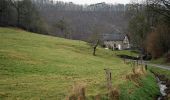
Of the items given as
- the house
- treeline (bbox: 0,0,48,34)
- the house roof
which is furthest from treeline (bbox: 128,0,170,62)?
treeline (bbox: 0,0,48,34)

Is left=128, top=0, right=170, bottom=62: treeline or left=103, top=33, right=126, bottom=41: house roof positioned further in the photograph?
left=103, top=33, right=126, bottom=41: house roof

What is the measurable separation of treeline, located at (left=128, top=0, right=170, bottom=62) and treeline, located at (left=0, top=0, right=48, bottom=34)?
1236 inches

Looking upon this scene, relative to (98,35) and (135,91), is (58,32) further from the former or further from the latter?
(135,91)

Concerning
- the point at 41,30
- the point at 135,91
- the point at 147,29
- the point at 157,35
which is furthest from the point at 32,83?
the point at 41,30

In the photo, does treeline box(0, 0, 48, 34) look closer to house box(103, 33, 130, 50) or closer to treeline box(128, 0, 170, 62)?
treeline box(128, 0, 170, 62)

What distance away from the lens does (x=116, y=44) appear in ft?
483

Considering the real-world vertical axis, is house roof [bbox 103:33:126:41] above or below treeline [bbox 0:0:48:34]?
below

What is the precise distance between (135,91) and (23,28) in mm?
80358

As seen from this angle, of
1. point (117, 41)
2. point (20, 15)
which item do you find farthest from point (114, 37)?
point (20, 15)

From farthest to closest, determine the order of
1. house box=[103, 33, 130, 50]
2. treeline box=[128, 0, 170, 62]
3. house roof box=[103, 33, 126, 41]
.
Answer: house roof box=[103, 33, 126, 41], house box=[103, 33, 130, 50], treeline box=[128, 0, 170, 62]

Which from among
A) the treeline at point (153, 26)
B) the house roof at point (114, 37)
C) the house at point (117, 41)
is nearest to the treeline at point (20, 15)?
the treeline at point (153, 26)

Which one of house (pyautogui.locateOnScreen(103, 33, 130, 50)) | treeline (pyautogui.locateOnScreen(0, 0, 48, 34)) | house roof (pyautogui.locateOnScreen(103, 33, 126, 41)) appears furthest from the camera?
house roof (pyautogui.locateOnScreen(103, 33, 126, 41))

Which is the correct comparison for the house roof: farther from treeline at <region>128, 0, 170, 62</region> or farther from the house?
treeline at <region>128, 0, 170, 62</region>

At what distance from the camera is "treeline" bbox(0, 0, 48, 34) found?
100 m
